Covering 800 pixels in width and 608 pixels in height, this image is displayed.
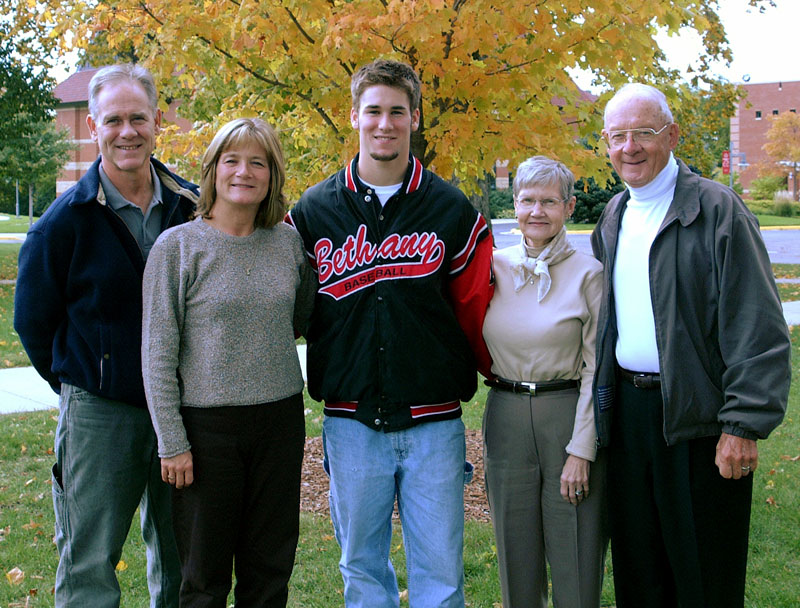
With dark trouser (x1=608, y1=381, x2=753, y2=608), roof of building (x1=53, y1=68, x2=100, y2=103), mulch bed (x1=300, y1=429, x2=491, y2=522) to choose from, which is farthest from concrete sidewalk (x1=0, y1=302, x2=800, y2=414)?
roof of building (x1=53, y1=68, x2=100, y2=103)

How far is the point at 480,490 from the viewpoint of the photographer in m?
5.31

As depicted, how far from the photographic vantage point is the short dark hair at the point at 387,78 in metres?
3.08

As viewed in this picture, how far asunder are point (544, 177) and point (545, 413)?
94cm

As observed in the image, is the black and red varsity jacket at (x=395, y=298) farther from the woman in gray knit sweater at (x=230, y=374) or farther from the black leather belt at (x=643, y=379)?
the black leather belt at (x=643, y=379)

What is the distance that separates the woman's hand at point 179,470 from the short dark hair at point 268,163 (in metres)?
0.89

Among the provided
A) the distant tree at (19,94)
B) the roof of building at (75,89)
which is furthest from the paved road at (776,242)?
the roof of building at (75,89)

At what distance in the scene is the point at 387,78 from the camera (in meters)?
3.08

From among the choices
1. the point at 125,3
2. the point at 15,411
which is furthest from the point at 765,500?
the point at 15,411

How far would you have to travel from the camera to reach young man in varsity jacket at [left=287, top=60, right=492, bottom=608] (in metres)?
3.05

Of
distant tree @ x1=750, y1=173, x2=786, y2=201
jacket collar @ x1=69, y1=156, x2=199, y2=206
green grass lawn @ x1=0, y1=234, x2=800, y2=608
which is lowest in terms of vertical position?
green grass lawn @ x1=0, y1=234, x2=800, y2=608

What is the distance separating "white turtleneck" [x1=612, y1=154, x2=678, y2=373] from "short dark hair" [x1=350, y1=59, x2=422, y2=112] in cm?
96

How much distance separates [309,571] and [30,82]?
16.0 metres

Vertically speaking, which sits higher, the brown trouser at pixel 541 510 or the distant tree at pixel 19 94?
the distant tree at pixel 19 94

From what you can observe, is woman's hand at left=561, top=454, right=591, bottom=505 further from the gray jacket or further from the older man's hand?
the older man's hand
